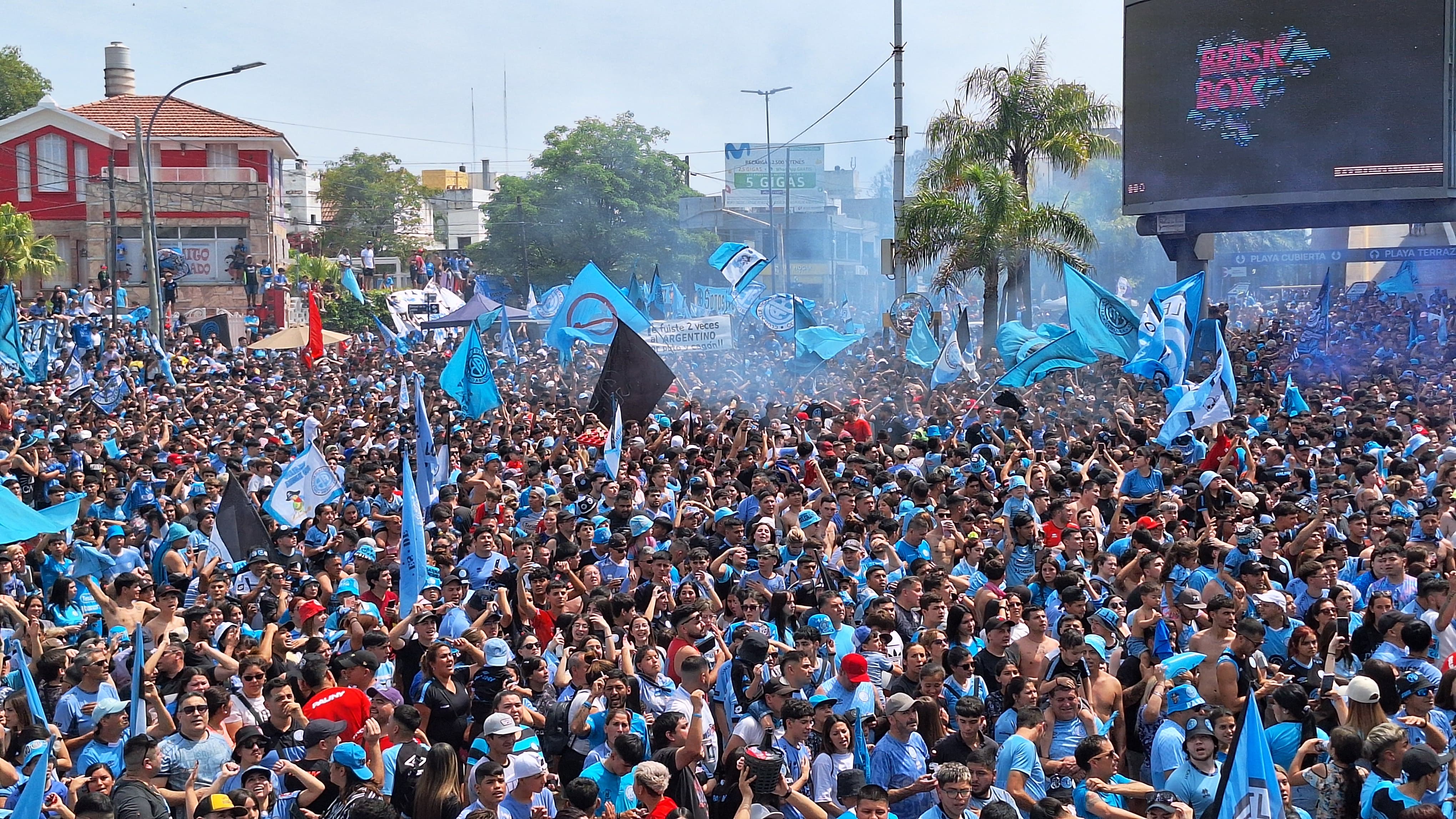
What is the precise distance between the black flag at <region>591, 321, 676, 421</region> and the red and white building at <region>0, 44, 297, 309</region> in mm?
31755

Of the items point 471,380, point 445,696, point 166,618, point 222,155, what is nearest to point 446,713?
point 445,696

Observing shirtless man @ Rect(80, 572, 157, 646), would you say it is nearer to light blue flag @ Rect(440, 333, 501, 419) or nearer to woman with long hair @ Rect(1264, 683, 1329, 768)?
woman with long hair @ Rect(1264, 683, 1329, 768)

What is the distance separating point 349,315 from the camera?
43844 millimetres

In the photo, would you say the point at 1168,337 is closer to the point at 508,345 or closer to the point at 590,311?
the point at 590,311

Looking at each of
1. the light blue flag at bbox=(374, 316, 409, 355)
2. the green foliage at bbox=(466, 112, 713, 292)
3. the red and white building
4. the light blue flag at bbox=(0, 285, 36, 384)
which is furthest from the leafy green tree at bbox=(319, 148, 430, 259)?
the light blue flag at bbox=(0, 285, 36, 384)

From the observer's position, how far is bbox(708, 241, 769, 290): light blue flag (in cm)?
2697

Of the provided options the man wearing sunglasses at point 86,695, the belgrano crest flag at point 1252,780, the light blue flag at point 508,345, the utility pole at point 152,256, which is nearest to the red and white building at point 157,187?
the utility pole at point 152,256

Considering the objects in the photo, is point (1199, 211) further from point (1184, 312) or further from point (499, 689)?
point (499, 689)

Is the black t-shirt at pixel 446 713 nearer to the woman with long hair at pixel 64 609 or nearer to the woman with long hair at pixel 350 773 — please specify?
the woman with long hair at pixel 350 773

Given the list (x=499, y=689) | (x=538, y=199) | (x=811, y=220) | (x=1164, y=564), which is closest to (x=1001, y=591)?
(x=1164, y=564)

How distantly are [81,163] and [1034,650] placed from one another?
49125 mm

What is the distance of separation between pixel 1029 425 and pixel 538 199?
45.8 meters

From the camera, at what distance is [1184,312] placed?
16.2m

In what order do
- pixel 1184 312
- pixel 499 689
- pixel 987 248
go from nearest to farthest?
1. pixel 499 689
2. pixel 1184 312
3. pixel 987 248
